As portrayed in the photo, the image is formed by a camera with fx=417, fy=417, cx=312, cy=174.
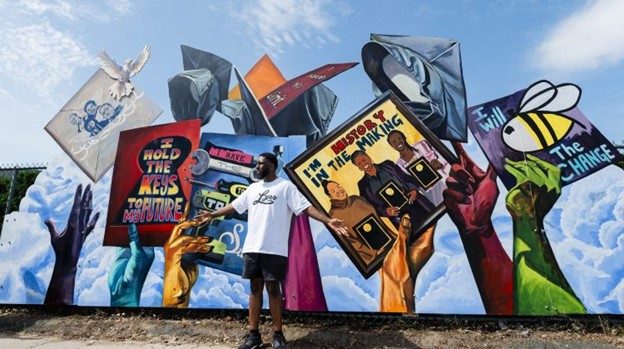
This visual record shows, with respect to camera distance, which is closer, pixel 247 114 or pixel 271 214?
pixel 271 214

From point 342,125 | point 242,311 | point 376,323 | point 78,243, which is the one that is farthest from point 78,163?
point 376,323

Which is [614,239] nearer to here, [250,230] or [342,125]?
[342,125]

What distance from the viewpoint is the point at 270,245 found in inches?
122

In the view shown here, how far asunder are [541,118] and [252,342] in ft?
10.6

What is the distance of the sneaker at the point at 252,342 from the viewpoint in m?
3.06

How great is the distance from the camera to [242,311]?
13.1 ft

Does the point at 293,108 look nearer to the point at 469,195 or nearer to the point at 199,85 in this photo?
the point at 199,85

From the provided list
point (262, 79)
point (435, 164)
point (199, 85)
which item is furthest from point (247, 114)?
point (435, 164)

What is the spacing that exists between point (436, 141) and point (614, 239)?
168 cm

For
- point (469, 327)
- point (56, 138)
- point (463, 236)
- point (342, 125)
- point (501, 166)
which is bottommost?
point (469, 327)

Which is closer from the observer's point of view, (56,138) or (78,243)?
(78,243)

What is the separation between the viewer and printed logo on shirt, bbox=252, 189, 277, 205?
3248 millimetres

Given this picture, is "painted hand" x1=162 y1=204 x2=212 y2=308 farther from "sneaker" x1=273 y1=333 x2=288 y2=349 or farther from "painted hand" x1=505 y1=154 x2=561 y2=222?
"painted hand" x1=505 y1=154 x2=561 y2=222

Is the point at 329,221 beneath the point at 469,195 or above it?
beneath
